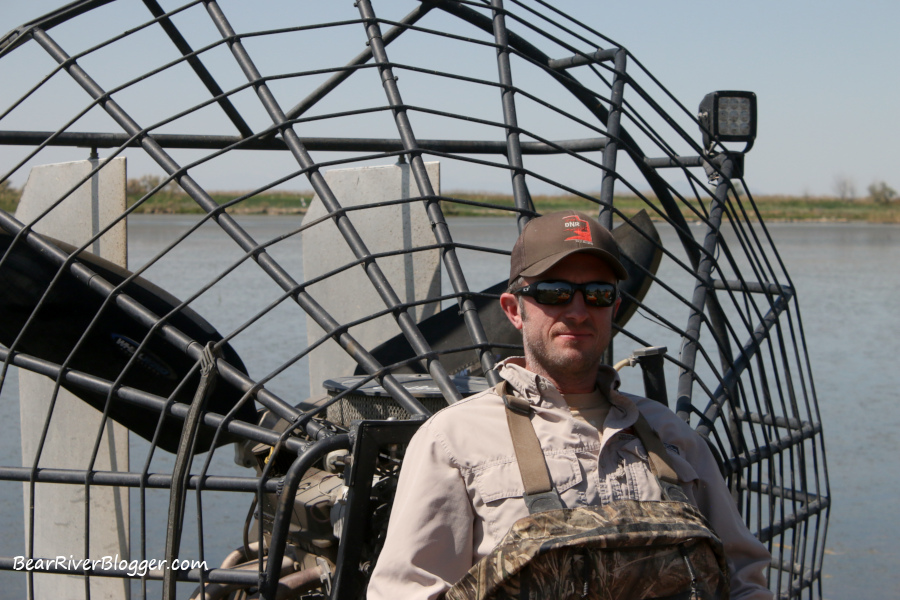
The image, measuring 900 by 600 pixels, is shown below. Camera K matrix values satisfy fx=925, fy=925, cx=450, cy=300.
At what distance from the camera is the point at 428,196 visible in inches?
132

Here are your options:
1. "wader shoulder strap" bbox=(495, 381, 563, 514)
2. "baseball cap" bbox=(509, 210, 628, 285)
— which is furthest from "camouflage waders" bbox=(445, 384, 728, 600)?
"baseball cap" bbox=(509, 210, 628, 285)

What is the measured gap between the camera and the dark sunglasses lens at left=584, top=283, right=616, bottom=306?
2230mm

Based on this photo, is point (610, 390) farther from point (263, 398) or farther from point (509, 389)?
point (263, 398)

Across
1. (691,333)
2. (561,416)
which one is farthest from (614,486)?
(691,333)

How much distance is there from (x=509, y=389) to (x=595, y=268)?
1.19ft

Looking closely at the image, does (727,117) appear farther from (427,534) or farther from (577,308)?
(427,534)

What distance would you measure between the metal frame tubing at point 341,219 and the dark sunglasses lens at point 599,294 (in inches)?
32.6

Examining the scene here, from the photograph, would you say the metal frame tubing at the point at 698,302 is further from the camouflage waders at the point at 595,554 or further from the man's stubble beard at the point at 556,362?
the camouflage waders at the point at 595,554

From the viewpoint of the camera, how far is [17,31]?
3.87 meters

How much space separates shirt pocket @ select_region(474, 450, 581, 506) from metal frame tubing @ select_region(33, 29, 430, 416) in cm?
82

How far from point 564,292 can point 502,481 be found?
1.57 feet

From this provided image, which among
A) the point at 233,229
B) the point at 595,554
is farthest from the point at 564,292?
the point at 233,229

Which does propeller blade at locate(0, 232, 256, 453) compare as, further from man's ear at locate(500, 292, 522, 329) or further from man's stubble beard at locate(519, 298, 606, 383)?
man's stubble beard at locate(519, 298, 606, 383)

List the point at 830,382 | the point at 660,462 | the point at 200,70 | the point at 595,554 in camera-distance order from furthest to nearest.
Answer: the point at 830,382, the point at 200,70, the point at 660,462, the point at 595,554
